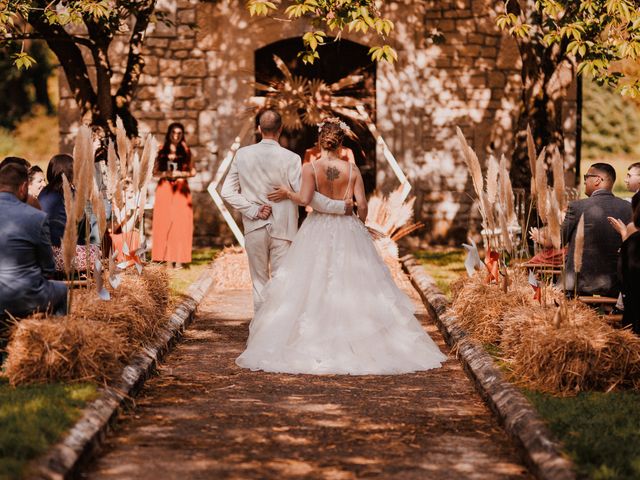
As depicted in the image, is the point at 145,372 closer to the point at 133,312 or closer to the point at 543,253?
the point at 133,312

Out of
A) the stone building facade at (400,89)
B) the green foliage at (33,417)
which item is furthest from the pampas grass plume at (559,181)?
the stone building facade at (400,89)

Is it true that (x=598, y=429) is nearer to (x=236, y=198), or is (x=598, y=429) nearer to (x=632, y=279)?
(x=632, y=279)

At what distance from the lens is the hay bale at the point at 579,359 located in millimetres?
7398

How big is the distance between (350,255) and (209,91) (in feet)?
33.0

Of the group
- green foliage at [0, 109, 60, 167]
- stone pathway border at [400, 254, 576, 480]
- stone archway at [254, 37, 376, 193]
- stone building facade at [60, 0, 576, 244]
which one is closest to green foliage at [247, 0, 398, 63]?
stone pathway border at [400, 254, 576, 480]

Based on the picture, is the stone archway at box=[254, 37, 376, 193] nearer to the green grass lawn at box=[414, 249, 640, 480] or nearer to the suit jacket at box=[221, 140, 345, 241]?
the suit jacket at box=[221, 140, 345, 241]

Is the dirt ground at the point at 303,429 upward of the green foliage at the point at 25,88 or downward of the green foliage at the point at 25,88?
downward

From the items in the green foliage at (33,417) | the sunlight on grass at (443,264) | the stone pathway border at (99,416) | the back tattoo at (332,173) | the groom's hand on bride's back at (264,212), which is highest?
the back tattoo at (332,173)

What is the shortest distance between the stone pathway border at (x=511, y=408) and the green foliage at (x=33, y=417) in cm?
250

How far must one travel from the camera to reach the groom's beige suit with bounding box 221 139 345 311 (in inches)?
380

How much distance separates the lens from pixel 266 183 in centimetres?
971

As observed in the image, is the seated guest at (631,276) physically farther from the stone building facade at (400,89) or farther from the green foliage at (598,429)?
the stone building facade at (400,89)

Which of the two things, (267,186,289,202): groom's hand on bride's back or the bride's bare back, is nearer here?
the bride's bare back

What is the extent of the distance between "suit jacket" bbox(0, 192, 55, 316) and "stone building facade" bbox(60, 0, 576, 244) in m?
10.9
